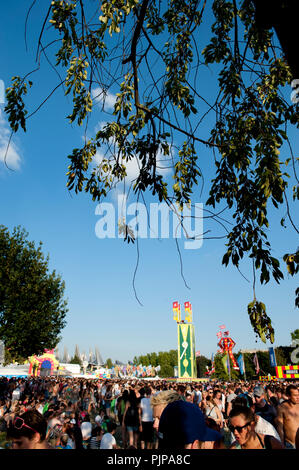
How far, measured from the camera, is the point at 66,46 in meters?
3.34

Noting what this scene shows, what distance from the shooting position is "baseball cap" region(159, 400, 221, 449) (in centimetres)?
192

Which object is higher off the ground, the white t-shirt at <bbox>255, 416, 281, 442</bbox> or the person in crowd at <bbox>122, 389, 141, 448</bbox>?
the white t-shirt at <bbox>255, 416, 281, 442</bbox>

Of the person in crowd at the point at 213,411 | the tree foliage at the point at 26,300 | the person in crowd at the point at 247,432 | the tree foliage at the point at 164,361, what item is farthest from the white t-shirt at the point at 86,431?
the tree foliage at the point at 164,361

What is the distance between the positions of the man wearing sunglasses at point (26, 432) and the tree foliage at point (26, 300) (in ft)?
62.2

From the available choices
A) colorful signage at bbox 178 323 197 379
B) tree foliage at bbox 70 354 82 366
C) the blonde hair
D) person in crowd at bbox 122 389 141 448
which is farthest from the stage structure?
tree foliage at bbox 70 354 82 366

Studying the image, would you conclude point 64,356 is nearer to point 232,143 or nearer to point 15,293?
point 15,293

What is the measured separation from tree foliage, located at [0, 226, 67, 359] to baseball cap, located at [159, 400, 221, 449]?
20137 mm

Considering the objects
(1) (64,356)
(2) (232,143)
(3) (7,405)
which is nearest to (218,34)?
(2) (232,143)

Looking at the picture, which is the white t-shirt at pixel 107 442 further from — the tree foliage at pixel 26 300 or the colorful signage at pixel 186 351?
the colorful signage at pixel 186 351

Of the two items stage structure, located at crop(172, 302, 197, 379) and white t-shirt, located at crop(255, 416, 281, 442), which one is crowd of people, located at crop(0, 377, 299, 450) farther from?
stage structure, located at crop(172, 302, 197, 379)

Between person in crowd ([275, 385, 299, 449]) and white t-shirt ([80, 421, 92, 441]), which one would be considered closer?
person in crowd ([275, 385, 299, 449])

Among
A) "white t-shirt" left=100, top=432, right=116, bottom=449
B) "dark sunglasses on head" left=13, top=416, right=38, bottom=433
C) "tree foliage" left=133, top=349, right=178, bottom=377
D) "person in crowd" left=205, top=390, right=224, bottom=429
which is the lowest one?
"tree foliage" left=133, top=349, right=178, bottom=377

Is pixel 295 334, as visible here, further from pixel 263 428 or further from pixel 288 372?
pixel 263 428
